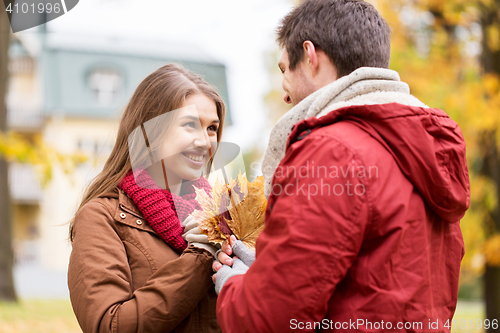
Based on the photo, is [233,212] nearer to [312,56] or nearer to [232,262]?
[232,262]

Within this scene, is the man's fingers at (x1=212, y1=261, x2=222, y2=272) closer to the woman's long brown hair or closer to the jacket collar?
the jacket collar

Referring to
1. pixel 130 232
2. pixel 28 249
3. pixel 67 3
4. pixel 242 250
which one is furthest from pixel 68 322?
pixel 28 249

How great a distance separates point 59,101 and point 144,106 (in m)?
16.7

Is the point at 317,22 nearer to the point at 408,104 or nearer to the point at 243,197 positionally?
the point at 408,104

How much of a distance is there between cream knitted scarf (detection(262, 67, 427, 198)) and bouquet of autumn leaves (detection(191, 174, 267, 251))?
273 millimetres

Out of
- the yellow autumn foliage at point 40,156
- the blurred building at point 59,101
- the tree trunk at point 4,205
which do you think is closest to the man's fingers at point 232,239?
the blurred building at point 59,101

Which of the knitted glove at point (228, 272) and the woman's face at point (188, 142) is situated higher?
the woman's face at point (188, 142)

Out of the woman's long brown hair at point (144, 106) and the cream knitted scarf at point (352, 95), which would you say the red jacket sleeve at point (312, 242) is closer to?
the cream knitted scarf at point (352, 95)

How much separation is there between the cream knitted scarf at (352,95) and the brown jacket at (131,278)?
0.55 m

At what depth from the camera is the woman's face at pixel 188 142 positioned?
2.06 metres

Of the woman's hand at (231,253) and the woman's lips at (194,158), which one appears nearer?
the woman's hand at (231,253)

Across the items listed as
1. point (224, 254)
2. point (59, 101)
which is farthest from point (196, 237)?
point (59, 101)

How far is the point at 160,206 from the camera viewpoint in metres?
1.92

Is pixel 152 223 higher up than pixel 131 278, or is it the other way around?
pixel 152 223
